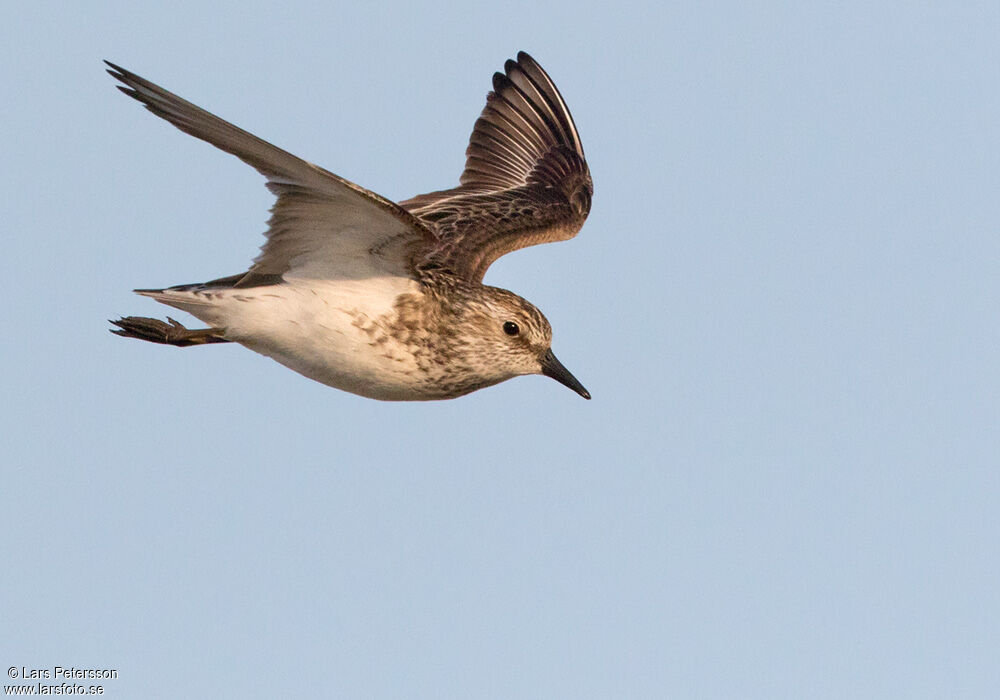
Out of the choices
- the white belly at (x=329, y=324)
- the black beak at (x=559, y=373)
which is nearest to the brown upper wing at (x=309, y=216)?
the white belly at (x=329, y=324)

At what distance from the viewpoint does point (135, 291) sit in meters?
9.49

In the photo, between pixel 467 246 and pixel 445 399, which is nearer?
pixel 445 399

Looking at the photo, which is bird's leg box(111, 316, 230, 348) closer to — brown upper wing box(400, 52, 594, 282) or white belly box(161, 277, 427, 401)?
white belly box(161, 277, 427, 401)

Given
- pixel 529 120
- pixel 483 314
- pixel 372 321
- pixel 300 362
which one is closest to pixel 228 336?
pixel 300 362

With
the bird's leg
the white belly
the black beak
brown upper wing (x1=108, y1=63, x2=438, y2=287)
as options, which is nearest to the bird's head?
the black beak

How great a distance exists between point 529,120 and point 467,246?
3610mm

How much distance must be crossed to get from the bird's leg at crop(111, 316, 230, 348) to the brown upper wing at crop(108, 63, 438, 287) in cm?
46

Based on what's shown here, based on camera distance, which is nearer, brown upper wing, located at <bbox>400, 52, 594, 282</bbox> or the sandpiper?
the sandpiper

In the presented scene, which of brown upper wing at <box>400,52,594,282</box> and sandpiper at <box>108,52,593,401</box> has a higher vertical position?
brown upper wing at <box>400,52,594,282</box>

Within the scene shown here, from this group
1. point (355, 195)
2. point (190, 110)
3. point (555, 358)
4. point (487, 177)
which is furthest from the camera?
point (487, 177)

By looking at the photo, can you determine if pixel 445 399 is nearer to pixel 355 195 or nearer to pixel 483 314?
pixel 483 314

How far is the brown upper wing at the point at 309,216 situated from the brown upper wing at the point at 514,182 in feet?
3.65

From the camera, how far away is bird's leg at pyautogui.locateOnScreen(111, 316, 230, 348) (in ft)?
31.1

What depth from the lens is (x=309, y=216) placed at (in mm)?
8703
